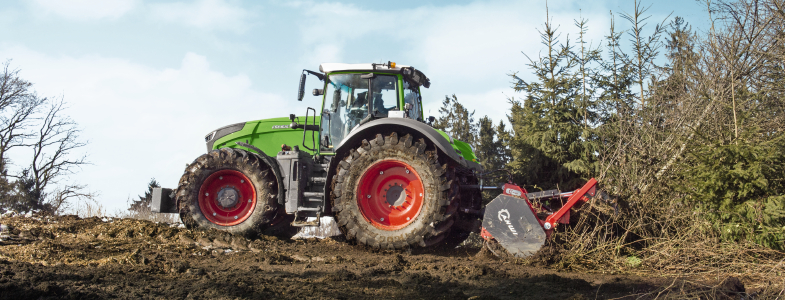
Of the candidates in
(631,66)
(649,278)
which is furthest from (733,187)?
(631,66)

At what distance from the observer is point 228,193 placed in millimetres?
6840

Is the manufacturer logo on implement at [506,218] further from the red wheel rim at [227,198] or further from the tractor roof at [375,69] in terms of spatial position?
the red wheel rim at [227,198]

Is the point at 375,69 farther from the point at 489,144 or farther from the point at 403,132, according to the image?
the point at 489,144

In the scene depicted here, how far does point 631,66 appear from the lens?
1210 centimetres

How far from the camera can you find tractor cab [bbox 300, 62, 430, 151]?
6.63 m

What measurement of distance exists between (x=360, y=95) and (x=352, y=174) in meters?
1.50

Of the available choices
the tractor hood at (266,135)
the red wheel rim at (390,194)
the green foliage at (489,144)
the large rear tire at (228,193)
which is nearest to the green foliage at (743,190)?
the red wheel rim at (390,194)

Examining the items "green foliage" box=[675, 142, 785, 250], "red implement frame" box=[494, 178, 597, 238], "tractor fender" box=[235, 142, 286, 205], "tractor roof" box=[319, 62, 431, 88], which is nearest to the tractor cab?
"tractor roof" box=[319, 62, 431, 88]

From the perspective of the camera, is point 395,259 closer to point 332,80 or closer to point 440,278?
point 440,278

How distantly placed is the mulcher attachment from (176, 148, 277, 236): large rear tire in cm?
314

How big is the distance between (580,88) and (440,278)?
8.41 meters

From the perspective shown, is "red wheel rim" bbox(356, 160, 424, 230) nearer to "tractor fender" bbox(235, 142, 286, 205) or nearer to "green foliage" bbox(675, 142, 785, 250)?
"tractor fender" bbox(235, 142, 286, 205)

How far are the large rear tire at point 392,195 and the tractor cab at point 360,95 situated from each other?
871 mm

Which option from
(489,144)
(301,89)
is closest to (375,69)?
(301,89)
